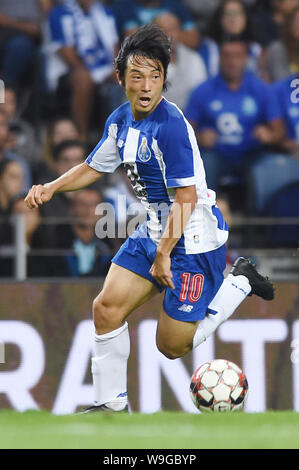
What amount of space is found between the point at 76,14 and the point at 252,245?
290cm

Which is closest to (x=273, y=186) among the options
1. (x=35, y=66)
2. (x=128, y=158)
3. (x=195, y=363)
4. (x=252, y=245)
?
(x=252, y=245)

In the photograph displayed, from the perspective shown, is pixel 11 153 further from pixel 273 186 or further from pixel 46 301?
pixel 273 186

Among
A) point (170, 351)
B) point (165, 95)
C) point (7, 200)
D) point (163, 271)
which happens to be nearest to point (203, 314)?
point (170, 351)

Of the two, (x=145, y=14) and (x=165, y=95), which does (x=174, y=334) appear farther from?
(x=145, y=14)

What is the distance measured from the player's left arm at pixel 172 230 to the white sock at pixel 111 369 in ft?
1.81

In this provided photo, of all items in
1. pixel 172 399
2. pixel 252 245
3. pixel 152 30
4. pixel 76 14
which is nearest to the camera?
pixel 152 30

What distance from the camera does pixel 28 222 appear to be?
8656 millimetres

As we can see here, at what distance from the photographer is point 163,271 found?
571 cm

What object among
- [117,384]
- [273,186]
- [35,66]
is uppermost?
[35,66]

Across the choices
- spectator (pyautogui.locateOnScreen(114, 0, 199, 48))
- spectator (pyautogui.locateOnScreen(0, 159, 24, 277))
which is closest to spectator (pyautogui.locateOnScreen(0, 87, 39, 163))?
spectator (pyautogui.locateOnScreen(0, 159, 24, 277))

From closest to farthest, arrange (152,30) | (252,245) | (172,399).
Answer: (152,30)
(172,399)
(252,245)

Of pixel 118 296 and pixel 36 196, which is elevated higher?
pixel 36 196

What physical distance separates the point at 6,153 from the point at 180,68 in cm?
190

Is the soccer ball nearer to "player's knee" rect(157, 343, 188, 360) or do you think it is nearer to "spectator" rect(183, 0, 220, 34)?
"player's knee" rect(157, 343, 188, 360)
